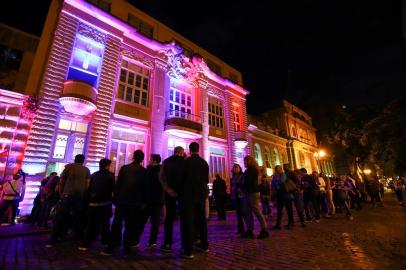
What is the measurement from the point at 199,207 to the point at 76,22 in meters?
13.2

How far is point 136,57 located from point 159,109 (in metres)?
3.95

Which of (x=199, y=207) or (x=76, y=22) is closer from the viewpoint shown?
(x=199, y=207)

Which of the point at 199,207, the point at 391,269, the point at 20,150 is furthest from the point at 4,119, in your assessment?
the point at 391,269

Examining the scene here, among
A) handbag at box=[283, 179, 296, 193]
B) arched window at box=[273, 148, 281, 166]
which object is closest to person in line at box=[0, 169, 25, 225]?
handbag at box=[283, 179, 296, 193]

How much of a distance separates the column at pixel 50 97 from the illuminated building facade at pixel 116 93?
0.12 feet

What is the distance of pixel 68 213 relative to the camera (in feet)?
16.5

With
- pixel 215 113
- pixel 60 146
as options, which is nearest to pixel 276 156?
pixel 215 113

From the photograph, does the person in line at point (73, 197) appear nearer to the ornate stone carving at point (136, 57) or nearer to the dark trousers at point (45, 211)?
the dark trousers at point (45, 211)

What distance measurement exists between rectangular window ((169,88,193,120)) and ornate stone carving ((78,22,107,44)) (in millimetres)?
5872

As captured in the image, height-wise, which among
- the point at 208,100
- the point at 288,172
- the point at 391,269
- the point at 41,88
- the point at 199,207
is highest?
the point at 208,100

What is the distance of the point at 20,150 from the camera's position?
9.48 metres

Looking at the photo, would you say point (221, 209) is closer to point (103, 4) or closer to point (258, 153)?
point (103, 4)

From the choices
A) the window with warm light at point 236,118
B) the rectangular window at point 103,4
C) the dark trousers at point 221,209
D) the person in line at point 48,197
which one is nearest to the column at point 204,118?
the window with warm light at point 236,118

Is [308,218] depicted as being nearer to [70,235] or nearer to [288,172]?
[288,172]
